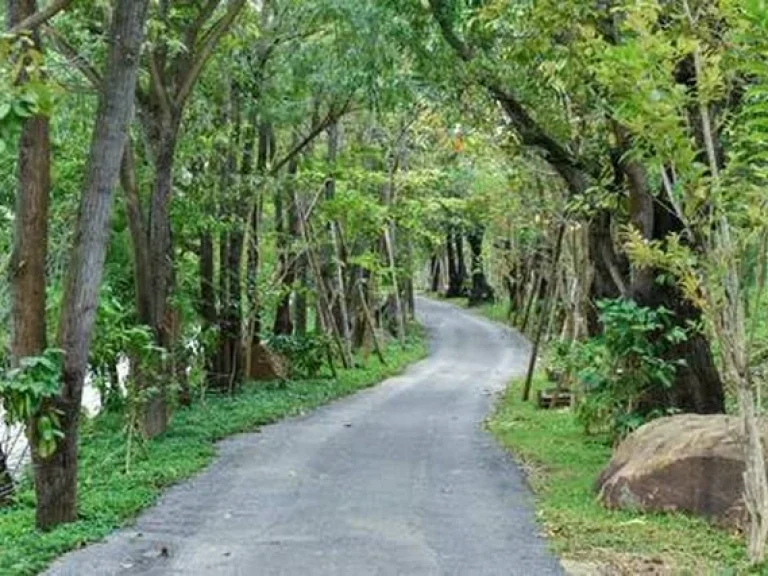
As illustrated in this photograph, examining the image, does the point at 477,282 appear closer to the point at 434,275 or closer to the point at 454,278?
the point at 454,278

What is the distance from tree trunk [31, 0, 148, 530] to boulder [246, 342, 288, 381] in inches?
508

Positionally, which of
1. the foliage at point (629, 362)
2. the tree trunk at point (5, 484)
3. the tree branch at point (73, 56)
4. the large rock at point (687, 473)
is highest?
the tree branch at point (73, 56)

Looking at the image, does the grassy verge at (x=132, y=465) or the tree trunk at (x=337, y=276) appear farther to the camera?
the tree trunk at (x=337, y=276)

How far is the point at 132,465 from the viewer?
10.5 meters

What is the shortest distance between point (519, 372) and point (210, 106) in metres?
12.3

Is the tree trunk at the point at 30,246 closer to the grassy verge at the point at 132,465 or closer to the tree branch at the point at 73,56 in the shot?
the grassy verge at the point at 132,465

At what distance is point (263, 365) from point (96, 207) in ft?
44.3

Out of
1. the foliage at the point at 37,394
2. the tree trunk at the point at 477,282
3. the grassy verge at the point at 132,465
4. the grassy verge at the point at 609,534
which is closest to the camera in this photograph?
the grassy verge at the point at 609,534

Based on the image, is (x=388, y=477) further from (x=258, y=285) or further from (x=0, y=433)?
(x=258, y=285)

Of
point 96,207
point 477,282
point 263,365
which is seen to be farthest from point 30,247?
point 477,282

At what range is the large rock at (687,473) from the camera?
7.51m

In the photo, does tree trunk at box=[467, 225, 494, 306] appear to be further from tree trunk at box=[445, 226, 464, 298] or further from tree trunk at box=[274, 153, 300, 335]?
tree trunk at box=[274, 153, 300, 335]

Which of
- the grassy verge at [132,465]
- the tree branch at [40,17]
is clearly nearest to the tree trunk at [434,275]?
the grassy verge at [132,465]

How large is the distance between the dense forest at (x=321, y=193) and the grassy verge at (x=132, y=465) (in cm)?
13
